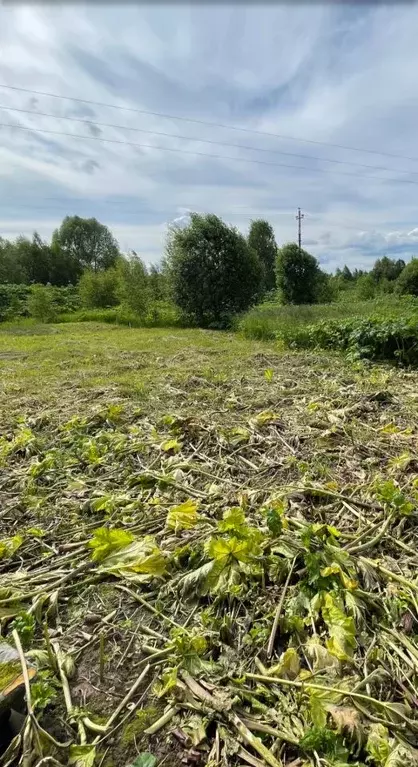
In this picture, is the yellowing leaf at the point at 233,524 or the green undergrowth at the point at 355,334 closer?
the yellowing leaf at the point at 233,524

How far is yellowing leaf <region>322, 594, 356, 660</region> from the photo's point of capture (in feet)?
4.31

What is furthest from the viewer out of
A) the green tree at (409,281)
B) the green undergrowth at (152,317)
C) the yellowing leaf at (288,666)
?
the green tree at (409,281)

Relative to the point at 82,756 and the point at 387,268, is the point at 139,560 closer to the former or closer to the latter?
the point at 82,756

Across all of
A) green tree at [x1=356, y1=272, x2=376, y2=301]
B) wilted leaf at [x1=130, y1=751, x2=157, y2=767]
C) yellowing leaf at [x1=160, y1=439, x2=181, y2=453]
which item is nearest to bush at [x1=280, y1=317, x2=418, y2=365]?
yellowing leaf at [x1=160, y1=439, x2=181, y2=453]

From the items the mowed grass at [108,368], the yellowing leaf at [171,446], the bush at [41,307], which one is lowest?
the yellowing leaf at [171,446]

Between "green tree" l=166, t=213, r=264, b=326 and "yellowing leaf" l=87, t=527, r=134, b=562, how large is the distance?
479 inches

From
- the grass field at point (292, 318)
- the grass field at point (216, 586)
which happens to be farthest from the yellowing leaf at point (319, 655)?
the grass field at point (292, 318)

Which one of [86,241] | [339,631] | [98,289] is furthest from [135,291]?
[86,241]

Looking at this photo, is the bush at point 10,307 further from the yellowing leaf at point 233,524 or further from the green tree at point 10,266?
the yellowing leaf at point 233,524

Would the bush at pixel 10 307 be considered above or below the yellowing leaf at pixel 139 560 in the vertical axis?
above

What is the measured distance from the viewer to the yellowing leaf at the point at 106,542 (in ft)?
5.93

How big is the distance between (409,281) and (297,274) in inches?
365

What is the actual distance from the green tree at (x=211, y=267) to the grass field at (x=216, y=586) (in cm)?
1105

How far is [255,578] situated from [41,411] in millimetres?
3136
